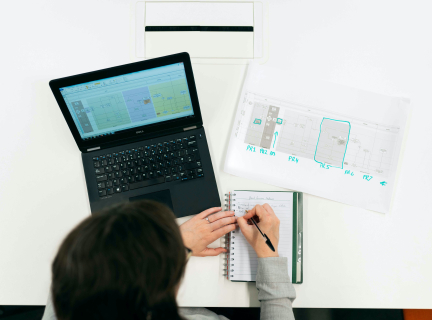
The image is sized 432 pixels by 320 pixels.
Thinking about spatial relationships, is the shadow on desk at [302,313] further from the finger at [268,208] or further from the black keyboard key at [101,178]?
the black keyboard key at [101,178]

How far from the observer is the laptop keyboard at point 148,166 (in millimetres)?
762

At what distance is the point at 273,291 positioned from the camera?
2.18 feet

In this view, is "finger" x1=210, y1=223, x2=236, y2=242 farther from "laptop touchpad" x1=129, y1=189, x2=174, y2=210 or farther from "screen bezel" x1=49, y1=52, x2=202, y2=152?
"screen bezel" x1=49, y1=52, x2=202, y2=152

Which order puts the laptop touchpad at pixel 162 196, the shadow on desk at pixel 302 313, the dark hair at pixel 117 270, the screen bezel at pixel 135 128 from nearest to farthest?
the dark hair at pixel 117 270 → the screen bezel at pixel 135 128 → the laptop touchpad at pixel 162 196 → the shadow on desk at pixel 302 313

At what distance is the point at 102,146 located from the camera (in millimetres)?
779

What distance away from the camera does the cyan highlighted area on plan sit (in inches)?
30.5

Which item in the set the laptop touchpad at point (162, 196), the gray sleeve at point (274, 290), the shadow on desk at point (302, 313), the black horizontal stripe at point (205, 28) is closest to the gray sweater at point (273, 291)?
the gray sleeve at point (274, 290)

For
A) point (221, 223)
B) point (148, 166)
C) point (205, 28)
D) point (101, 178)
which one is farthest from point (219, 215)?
point (205, 28)

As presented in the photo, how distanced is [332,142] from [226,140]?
11.4 inches

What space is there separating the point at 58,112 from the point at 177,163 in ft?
1.25

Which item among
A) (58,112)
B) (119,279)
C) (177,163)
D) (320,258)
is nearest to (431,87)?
(320,258)

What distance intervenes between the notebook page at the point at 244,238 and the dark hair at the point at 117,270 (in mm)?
318

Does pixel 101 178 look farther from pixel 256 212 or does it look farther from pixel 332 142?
pixel 332 142

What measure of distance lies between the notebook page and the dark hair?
318mm
